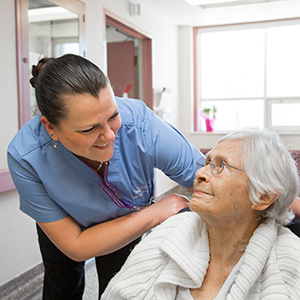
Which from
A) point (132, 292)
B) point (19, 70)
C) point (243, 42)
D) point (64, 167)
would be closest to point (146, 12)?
point (243, 42)

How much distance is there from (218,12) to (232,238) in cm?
444

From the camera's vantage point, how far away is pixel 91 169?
1217mm

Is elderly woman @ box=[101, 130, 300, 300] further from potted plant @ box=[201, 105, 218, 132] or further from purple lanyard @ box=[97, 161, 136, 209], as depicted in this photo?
potted plant @ box=[201, 105, 218, 132]

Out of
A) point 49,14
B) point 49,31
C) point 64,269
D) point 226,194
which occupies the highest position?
point 49,14

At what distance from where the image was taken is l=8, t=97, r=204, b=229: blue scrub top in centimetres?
114

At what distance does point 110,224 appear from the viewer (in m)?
1.21

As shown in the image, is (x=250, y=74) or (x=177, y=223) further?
(x=250, y=74)

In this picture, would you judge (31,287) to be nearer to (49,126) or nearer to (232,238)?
(49,126)

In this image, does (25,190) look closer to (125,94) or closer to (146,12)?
(125,94)

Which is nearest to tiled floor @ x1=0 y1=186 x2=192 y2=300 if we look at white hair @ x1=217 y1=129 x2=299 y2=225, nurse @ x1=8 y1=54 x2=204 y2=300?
nurse @ x1=8 y1=54 x2=204 y2=300

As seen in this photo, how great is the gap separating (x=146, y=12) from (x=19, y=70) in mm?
2677

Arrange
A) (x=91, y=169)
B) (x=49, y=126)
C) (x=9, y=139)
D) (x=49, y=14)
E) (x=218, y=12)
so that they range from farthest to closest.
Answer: (x=218, y=12), (x=49, y=14), (x=9, y=139), (x=91, y=169), (x=49, y=126)

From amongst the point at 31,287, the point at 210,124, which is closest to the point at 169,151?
the point at 31,287

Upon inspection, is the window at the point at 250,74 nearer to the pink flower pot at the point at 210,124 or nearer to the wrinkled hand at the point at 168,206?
the pink flower pot at the point at 210,124
